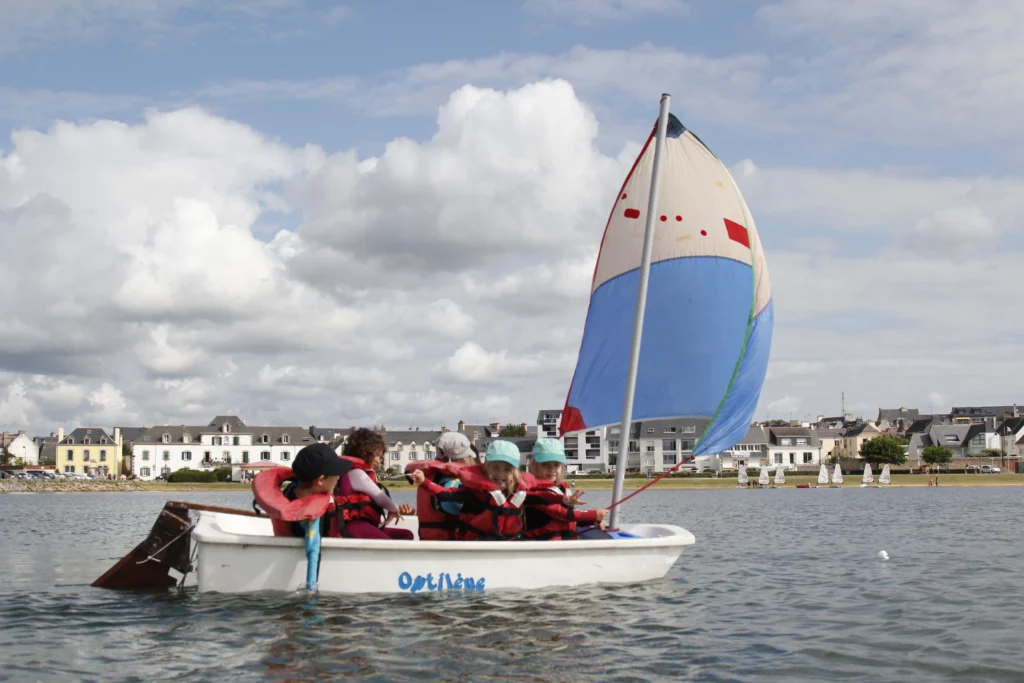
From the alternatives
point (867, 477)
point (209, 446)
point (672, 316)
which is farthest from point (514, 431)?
point (672, 316)

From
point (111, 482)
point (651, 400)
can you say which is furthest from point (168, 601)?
point (111, 482)

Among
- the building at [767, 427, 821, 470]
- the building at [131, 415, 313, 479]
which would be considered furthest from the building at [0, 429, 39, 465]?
the building at [767, 427, 821, 470]

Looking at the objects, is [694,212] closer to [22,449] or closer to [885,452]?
[885,452]

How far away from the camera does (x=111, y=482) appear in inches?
3371

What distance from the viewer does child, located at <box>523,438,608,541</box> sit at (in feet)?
38.5

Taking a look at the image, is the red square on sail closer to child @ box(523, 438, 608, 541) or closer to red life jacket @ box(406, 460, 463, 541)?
child @ box(523, 438, 608, 541)

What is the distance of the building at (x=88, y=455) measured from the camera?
108m

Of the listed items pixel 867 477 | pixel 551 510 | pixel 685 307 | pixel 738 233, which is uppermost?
pixel 738 233

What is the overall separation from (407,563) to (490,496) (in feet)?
4.05

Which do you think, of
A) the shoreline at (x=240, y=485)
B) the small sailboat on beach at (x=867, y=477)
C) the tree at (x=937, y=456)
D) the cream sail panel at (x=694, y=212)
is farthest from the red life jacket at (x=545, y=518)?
the tree at (x=937, y=456)

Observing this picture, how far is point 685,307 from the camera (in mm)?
14352

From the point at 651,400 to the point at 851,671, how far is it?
662cm

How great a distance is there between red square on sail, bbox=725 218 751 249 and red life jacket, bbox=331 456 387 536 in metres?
6.63

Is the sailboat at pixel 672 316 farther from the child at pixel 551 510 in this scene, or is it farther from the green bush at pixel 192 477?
the green bush at pixel 192 477
